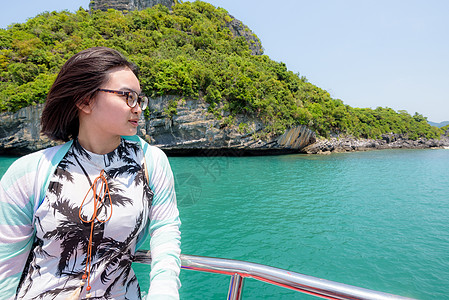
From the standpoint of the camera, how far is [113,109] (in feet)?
3.10

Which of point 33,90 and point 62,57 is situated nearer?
point 33,90

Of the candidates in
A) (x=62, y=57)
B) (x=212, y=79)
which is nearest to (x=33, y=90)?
(x=62, y=57)

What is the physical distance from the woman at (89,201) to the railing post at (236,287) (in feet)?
0.73

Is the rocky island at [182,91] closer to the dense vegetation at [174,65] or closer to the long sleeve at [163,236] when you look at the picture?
the dense vegetation at [174,65]

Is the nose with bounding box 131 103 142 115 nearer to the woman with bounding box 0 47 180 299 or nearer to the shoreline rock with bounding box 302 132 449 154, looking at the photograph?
the woman with bounding box 0 47 180 299

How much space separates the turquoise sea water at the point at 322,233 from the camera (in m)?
4.41

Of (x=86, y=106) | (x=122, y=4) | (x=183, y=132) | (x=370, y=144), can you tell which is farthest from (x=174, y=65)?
→ (x=370, y=144)

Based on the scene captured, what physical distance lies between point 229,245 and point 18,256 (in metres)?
5.07

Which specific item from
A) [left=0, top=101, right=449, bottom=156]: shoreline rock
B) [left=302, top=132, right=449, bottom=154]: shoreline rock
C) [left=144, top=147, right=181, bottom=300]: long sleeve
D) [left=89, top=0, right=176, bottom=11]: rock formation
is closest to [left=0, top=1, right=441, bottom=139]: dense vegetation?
[left=0, top=101, right=449, bottom=156]: shoreline rock

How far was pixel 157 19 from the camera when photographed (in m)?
31.9

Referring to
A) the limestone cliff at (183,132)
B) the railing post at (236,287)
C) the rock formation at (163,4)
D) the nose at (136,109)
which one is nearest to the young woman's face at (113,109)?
the nose at (136,109)

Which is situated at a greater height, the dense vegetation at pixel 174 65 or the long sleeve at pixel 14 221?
the dense vegetation at pixel 174 65

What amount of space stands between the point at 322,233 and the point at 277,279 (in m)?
6.37

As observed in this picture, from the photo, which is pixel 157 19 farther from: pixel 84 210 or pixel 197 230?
pixel 84 210
